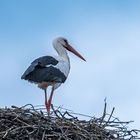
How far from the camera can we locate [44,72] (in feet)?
32.7

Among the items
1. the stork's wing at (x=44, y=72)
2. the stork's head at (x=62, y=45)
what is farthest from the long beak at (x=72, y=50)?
the stork's wing at (x=44, y=72)

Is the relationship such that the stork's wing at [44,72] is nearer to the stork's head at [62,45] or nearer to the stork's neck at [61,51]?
the stork's neck at [61,51]

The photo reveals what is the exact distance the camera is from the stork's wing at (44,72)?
32.3ft

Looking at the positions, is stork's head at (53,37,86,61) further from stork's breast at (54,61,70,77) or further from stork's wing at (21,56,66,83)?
stork's wing at (21,56,66,83)

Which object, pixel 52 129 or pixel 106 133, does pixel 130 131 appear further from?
pixel 52 129

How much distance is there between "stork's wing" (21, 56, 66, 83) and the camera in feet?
32.3

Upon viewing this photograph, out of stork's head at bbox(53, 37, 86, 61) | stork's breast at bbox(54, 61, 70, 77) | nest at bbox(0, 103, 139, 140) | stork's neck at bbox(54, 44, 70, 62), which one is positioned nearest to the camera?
nest at bbox(0, 103, 139, 140)

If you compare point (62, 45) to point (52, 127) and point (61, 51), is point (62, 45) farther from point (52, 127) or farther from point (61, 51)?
point (52, 127)

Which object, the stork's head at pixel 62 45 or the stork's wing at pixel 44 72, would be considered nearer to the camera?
the stork's wing at pixel 44 72

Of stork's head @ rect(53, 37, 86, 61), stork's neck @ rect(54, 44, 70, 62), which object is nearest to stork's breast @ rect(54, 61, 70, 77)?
stork's neck @ rect(54, 44, 70, 62)

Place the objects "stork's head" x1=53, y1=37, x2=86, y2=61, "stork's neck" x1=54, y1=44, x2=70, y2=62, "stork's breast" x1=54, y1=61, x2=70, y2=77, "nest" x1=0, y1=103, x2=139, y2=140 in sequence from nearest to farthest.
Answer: "nest" x1=0, y1=103, x2=139, y2=140, "stork's breast" x1=54, y1=61, x2=70, y2=77, "stork's neck" x1=54, y1=44, x2=70, y2=62, "stork's head" x1=53, y1=37, x2=86, y2=61

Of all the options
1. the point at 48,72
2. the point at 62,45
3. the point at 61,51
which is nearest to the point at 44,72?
the point at 48,72

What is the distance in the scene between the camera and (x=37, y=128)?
24.6 feet

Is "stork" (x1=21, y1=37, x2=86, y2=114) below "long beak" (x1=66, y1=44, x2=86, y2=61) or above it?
below
